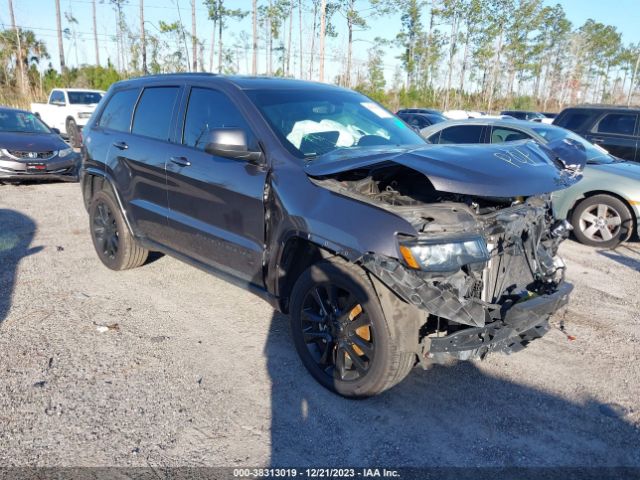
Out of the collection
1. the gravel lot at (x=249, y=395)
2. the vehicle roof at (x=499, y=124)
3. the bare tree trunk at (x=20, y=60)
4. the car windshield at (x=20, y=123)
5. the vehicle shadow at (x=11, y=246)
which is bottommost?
the gravel lot at (x=249, y=395)

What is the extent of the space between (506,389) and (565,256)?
12.0ft

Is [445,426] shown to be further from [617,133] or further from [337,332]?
[617,133]

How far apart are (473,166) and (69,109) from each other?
57.7ft

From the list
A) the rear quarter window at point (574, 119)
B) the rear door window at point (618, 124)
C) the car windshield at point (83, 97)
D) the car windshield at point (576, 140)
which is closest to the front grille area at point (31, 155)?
the car windshield at point (83, 97)

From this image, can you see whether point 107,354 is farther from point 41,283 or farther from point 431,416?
point 431,416

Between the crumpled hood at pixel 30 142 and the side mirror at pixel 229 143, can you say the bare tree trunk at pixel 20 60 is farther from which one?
the side mirror at pixel 229 143

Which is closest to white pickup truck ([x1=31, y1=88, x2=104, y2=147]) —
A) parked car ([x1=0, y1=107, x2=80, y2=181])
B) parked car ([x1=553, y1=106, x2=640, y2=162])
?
parked car ([x1=0, y1=107, x2=80, y2=181])

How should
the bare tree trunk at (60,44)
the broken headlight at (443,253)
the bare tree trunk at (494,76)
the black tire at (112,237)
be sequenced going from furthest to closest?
the bare tree trunk at (494,76), the bare tree trunk at (60,44), the black tire at (112,237), the broken headlight at (443,253)

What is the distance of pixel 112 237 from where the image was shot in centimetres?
521

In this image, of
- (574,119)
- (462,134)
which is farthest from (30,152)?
(574,119)

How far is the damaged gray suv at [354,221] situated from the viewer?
271 cm

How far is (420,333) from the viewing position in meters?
2.89

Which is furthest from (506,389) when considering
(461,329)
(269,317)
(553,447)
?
(269,317)

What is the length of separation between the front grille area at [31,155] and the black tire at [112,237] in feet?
18.1
